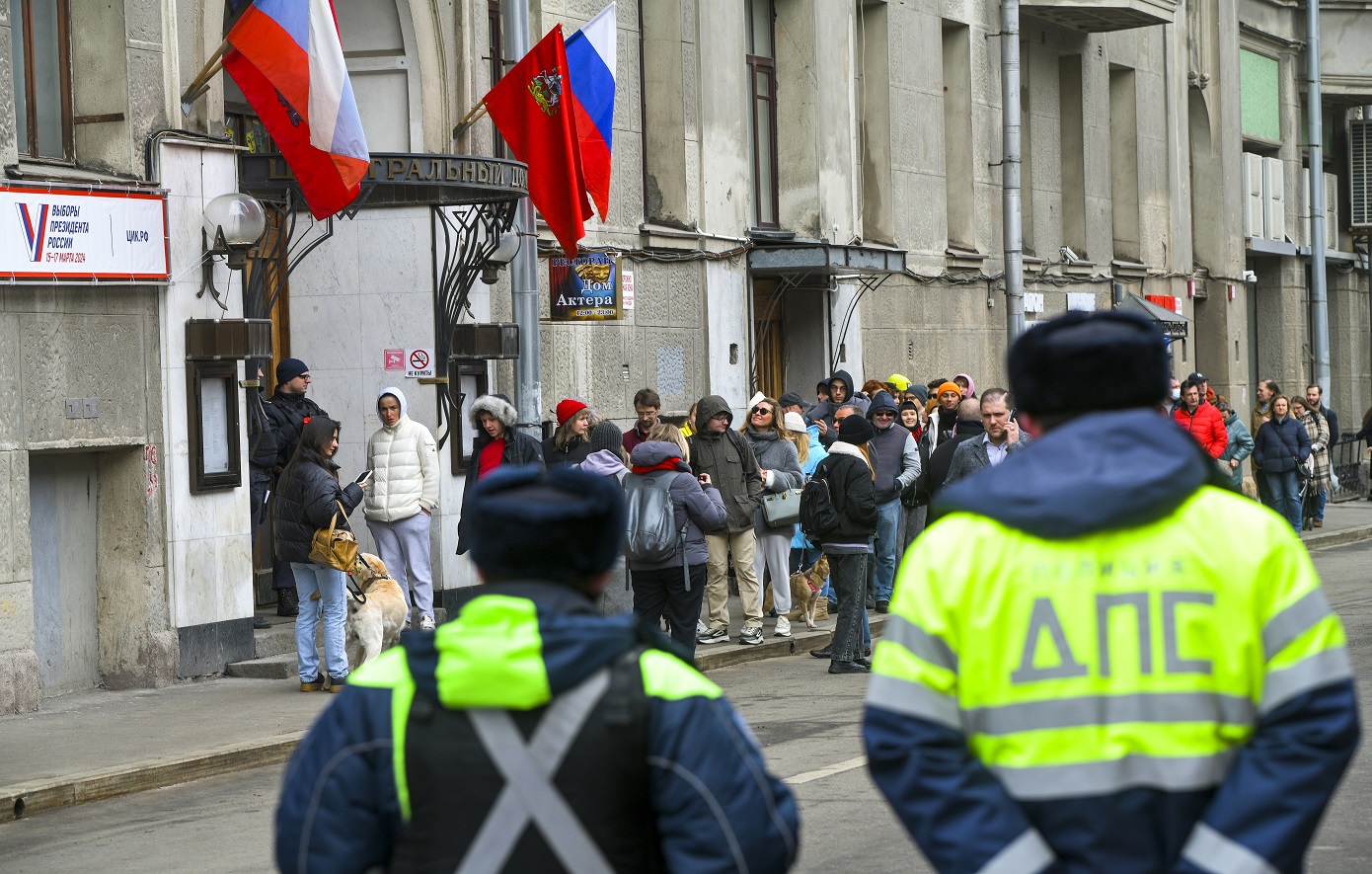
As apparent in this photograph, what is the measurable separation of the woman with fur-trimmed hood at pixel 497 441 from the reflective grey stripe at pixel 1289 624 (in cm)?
1042

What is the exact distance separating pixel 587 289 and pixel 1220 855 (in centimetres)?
1367

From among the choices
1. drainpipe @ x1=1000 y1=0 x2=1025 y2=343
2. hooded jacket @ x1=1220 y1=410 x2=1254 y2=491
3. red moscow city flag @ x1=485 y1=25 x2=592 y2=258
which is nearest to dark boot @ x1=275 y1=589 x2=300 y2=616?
red moscow city flag @ x1=485 y1=25 x2=592 y2=258

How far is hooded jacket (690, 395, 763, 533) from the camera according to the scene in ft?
45.9

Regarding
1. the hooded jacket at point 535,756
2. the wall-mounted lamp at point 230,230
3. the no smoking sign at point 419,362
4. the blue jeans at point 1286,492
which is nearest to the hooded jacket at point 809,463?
the no smoking sign at point 419,362

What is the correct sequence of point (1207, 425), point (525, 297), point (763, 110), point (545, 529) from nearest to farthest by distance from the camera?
point (545, 529), point (525, 297), point (1207, 425), point (763, 110)

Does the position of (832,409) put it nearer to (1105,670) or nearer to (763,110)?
(763,110)

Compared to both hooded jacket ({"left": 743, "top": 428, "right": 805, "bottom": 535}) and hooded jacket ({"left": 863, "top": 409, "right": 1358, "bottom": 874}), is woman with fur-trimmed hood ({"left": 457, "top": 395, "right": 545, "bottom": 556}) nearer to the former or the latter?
hooded jacket ({"left": 743, "top": 428, "right": 805, "bottom": 535})

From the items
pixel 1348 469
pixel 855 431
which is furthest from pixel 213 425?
pixel 1348 469

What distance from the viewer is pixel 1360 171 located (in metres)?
36.5

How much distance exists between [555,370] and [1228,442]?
24.7ft

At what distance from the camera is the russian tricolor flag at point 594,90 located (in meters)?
14.8

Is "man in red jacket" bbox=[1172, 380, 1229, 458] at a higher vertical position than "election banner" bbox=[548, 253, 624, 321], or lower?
lower

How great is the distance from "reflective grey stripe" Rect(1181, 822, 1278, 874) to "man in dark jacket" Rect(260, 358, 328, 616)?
37.2 ft

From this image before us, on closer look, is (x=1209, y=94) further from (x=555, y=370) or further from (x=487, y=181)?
(x=487, y=181)
